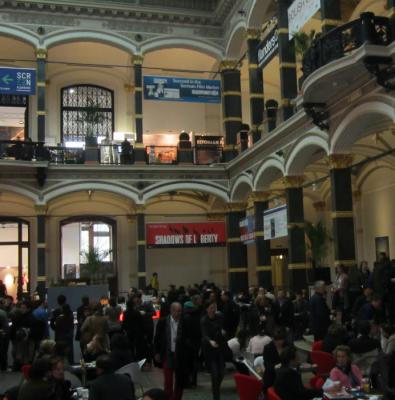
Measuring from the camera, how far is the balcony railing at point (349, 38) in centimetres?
1199

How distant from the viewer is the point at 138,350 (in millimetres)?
12352

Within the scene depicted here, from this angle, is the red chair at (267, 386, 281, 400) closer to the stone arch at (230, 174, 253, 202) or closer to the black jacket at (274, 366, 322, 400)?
the black jacket at (274, 366, 322, 400)

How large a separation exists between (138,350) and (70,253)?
1516 cm

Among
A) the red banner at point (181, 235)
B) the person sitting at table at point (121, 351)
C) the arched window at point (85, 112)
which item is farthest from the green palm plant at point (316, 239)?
the person sitting at table at point (121, 351)

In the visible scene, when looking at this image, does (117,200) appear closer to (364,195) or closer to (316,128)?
(364,195)

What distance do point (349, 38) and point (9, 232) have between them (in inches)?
733

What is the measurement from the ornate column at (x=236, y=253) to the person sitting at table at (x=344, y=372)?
1563cm

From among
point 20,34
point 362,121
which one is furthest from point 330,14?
point 20,34

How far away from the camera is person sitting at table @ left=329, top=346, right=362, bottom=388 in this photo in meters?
7.41

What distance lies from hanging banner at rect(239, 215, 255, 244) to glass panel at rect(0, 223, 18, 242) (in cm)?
1025

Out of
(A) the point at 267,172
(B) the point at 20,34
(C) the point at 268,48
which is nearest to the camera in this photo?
(C) the point at 268,48

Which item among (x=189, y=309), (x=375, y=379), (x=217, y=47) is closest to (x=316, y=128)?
(x=189, y=309)

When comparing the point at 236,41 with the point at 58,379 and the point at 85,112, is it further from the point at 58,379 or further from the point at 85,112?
the point at 58,379

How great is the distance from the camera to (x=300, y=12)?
606 inches
